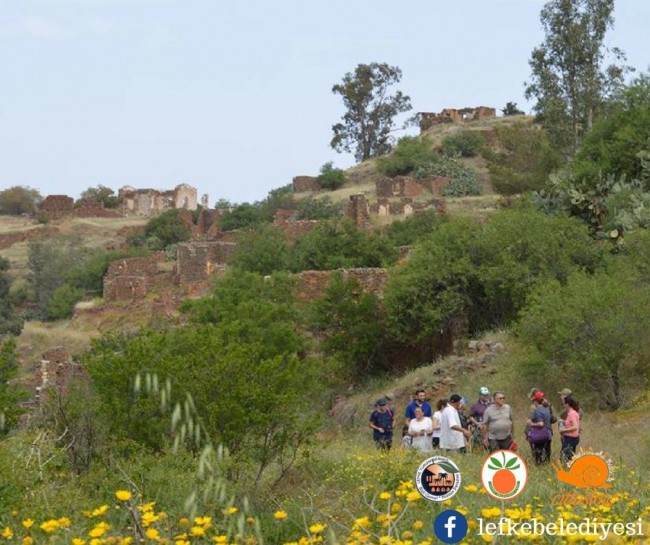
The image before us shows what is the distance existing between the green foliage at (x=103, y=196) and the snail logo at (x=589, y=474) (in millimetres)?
57110

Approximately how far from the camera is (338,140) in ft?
219

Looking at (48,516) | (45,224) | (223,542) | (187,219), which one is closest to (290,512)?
(48,516)

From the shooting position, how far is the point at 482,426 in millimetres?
13656

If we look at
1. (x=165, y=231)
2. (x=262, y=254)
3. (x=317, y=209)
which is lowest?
(x=262, y=254)

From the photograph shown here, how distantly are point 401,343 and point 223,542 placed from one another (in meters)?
19.2

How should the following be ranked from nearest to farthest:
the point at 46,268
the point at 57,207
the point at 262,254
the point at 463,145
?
the point at 262,254 → the point at 46,268 → the point at 463,145 → the point at 57,207

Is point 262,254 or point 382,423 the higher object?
point 262,254

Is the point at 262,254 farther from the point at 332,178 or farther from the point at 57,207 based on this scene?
the point at 57,207

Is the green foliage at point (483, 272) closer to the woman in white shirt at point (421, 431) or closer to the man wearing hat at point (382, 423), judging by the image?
the man wearing hat at point (382, 423)

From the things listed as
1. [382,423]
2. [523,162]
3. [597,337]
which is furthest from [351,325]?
[523,162]

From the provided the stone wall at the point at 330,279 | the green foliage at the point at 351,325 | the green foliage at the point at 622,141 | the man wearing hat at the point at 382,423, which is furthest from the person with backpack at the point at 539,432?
the green foliage at the point at 622,141

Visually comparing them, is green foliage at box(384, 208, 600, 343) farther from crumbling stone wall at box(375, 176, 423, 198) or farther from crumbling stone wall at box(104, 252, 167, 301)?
crumbling stone wall at box(375, 176, 423, 198)

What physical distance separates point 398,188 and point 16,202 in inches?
1241

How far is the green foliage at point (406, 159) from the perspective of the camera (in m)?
55.9
